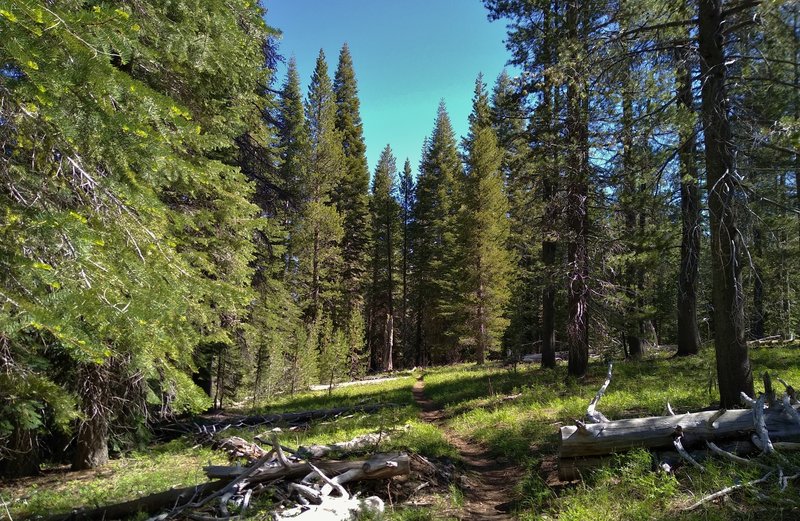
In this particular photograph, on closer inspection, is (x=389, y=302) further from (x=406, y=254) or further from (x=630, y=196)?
(x=630, y=196)

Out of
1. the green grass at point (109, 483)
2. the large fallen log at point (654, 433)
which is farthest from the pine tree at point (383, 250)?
the large fallen log at point (654, 433)

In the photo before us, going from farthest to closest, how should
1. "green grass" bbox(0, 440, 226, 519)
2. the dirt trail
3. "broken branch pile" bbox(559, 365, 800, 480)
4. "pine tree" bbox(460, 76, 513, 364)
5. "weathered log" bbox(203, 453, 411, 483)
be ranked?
1. "pine tree" bbox(460, 76, 513, 364)
2. "green grass" bbox(0, 440, 226, 519)
3. the dirt trail
4. "weathered log" bbox(203, 453, 411, 483)
5. "broken branch pile" bbox(559, 365, 800, 480)

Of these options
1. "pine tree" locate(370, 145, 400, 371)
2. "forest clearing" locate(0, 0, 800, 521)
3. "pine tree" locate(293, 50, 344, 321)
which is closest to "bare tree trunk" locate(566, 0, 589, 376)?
"forest clearing" locate(0, 0, 800, 521)

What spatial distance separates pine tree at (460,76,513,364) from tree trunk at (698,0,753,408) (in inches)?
772

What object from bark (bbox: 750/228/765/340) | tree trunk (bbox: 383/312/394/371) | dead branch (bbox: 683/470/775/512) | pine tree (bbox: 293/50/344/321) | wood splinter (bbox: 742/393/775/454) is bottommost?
tree trunk (bbox: 383/312/394/371)

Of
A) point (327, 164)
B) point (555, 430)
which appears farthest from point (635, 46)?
point (327, 164)

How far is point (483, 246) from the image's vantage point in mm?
27219

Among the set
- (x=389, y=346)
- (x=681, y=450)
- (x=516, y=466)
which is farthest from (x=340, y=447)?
(x=389, y=346)

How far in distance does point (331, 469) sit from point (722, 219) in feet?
20.7

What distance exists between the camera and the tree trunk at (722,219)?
6.41 metres

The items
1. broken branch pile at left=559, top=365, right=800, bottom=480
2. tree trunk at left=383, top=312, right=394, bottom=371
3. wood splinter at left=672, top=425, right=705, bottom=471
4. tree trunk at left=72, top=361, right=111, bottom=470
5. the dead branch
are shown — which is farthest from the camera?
tree trunk at left=383, top=312, right=394, bottom=371

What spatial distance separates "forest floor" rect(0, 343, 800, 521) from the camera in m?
4.23

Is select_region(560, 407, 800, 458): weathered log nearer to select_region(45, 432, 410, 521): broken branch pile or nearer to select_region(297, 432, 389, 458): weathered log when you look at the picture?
select_region(45, 432, 410, 521): broken branch pile

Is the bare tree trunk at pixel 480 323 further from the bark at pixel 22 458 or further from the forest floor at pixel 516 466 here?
the bark at pixel 22 458
